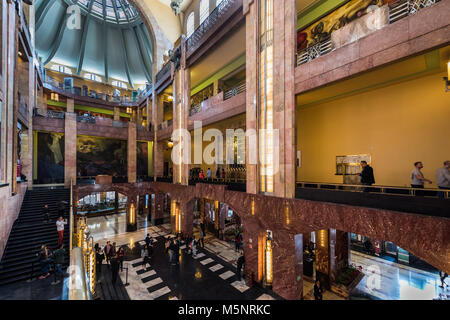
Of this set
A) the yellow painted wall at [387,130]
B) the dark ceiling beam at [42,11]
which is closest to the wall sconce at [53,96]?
the dark ceiling beam at [42,11]

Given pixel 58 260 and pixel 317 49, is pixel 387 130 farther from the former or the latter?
pixel 58 260

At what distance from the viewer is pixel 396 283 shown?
8.74 m

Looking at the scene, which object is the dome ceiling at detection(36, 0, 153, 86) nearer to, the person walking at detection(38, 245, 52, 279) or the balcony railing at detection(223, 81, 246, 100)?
the balcony railing at detection(223, 81, 246, 100)

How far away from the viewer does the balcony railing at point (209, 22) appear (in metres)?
9.97

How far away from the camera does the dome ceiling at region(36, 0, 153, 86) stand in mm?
22578

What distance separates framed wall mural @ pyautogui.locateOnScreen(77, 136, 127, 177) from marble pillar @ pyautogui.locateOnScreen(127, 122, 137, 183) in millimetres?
5956

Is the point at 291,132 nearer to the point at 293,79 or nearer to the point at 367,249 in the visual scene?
the point at 293,79

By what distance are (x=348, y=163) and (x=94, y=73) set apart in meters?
30.6

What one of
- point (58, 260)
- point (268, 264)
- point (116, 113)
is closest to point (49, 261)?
point (58, 260)

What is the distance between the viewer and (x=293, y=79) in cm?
722

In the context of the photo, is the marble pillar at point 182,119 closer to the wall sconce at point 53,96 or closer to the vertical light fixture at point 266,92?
the vertical light fixture at point 266,92

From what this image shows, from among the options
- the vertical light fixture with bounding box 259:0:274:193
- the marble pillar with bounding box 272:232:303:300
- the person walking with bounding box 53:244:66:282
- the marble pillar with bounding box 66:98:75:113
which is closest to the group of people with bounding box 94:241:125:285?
the person walking with bounding box 53:244:66:282

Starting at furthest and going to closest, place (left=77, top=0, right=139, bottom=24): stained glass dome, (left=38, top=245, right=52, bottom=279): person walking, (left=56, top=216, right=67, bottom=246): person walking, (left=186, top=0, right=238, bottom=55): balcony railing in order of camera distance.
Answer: (left=77, top=0, right=139, bottom=24): stained glass dome
(left=186, top=0, right=238, bottom=55): balcony railing
(left=56, top=216, right=67, bottom=246): person walking
(left=38, top=245, right=52, bottom=279): person walking

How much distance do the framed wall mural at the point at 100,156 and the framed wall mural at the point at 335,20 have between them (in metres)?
20.4
